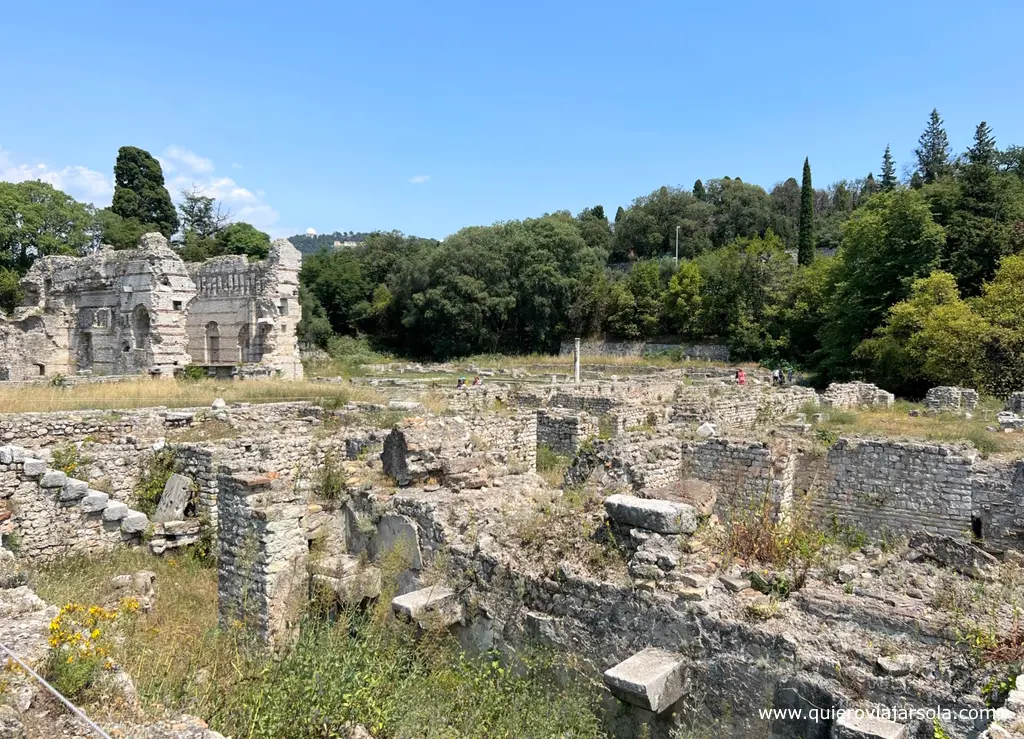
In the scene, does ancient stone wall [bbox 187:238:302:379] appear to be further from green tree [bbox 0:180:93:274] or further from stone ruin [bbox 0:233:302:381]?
green tree [bbox 0:180:93:274]

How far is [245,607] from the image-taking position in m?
6.65

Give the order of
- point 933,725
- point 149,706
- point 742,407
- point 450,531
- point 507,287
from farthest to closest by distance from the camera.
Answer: point 507,287, point 742,407, point 450,531, point 149,706, point 933,725

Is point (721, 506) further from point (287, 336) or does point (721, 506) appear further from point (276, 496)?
point (287, 336)

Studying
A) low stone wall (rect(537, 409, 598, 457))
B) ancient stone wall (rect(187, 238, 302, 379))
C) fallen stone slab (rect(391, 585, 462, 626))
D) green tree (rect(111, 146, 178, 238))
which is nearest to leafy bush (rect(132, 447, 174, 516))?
fallen stone slab (rect(391, 585, 462, 626))

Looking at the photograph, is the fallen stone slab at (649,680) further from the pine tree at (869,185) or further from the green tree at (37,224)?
the pine tree at (869,185)

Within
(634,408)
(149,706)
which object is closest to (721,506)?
(634,408)

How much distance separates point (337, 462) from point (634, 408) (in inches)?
329

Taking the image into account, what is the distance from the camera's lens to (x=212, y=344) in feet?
105

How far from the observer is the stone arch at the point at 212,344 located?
31809 mm

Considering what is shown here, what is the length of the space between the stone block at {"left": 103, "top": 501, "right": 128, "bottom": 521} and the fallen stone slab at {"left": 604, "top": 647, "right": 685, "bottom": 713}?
317 inches

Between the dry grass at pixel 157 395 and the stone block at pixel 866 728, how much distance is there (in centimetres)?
1429

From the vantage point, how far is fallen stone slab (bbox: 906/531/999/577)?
5262 millimetres

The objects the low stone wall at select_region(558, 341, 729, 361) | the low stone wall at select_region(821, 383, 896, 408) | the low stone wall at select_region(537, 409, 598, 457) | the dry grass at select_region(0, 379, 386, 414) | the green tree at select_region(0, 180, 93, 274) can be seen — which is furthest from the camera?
the green tree at select_region(0, 180, 93, 274)

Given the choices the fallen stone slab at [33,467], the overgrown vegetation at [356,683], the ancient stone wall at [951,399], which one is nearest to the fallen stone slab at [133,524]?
the fallen stone slab at [33,467]
